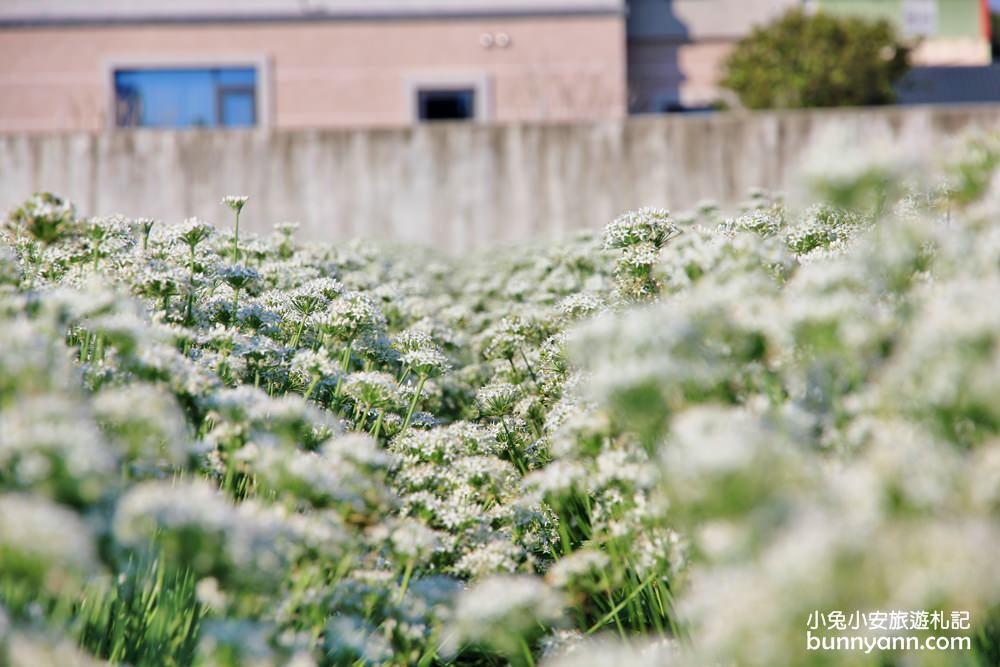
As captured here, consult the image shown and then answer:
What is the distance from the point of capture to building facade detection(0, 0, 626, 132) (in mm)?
16719

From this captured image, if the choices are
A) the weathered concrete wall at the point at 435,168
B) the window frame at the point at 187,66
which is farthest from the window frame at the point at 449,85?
the weathered concrete wall at the point at 435,168

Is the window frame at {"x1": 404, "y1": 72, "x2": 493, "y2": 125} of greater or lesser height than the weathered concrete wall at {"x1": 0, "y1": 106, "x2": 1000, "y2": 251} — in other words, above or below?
above

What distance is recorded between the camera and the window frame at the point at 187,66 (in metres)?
16.9

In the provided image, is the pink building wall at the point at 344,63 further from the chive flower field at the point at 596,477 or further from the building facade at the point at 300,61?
the chive flower field at the point at 596,477

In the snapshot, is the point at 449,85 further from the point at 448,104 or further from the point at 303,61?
the point at 303,61

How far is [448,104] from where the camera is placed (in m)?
17.5

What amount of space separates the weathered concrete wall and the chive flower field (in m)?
8.33

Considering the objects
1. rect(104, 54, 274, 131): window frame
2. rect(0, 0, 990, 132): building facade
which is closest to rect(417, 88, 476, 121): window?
rect(0, 0, 990, 132): building facade

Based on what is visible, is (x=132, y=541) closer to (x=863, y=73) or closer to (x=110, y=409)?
(x=110, y=409)

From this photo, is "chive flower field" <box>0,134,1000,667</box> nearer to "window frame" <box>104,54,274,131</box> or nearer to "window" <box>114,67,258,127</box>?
"window frame" <box>104,54,274,131</box>

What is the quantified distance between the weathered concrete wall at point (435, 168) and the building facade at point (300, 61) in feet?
19.1

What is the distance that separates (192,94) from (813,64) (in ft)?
37.3

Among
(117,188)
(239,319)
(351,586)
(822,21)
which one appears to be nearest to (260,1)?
(117,188)

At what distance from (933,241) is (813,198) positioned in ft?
1.37
